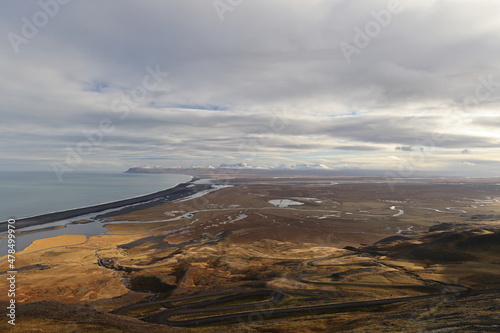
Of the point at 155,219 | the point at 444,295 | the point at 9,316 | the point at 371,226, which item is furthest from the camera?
the point at 155,219

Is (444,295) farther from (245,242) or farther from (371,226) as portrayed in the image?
(371,226)

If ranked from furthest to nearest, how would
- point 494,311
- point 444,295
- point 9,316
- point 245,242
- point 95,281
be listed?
point 245,242 → point 95,281 → point 444,295 → point 9,316 → point 494,311

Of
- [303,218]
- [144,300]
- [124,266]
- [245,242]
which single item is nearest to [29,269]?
[124,266]

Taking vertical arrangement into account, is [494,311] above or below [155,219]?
above

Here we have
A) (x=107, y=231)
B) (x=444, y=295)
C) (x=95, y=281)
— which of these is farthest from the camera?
(x=107, y=231)

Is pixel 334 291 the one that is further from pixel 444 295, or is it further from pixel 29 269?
pixel 29 269

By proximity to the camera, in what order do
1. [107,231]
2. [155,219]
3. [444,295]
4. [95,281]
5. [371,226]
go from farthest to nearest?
[155,219] → [371,226] → [107,231] → [95,281] → [444,295]

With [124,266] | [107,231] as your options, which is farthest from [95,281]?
[107,231]

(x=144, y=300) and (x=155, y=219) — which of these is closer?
(x=144, y=300)

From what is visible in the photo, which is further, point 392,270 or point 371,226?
point 371,226
